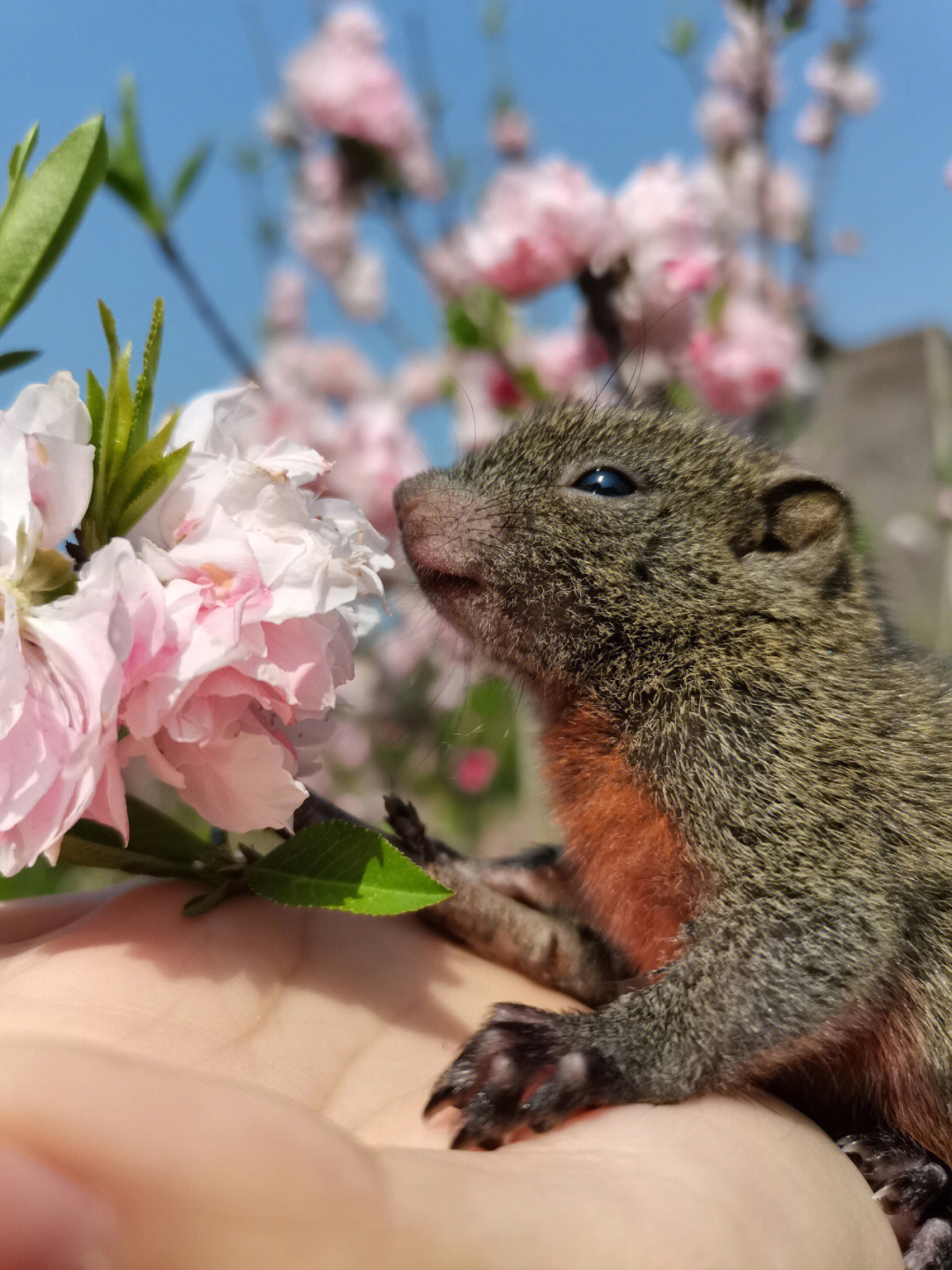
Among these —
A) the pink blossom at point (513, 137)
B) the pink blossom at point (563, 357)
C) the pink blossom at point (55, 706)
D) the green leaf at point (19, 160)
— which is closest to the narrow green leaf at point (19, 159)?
the green leaf at point (19, 160)

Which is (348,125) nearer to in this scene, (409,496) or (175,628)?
(409,496)

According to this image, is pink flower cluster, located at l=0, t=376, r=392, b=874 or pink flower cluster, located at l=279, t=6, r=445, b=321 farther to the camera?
pink flower cluster, located at l=279, t=6, r=445, b=321

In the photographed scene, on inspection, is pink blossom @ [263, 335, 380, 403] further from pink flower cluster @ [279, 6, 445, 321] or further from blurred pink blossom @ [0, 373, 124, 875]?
blurred pink blossom @ [0, 373, 124, 875]

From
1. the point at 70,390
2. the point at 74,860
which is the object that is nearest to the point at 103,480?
the point at 70,390

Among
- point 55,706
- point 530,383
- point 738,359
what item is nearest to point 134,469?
point 55,706

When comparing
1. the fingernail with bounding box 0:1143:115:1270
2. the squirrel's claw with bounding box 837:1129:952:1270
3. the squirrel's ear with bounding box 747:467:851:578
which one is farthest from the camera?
the squirrel's ear with bounding box 747:467:851:578

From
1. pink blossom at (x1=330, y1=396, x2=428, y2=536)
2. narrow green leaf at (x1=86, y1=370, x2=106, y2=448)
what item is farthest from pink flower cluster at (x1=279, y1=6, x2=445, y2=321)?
narrow green leaf at (x1=86, y1=370, x2=106, y2=448)
